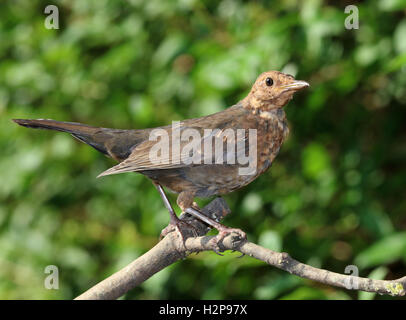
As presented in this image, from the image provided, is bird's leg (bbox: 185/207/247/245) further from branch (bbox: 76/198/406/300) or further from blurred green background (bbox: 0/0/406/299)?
blurred green background (bbox: 0/0/406/299)

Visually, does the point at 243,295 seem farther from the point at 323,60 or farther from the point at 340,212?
the point at 323,60

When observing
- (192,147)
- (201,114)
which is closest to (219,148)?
(192,147)

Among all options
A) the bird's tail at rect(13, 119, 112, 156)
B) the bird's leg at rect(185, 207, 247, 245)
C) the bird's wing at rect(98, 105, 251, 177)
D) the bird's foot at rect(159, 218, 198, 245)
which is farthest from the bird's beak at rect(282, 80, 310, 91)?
the bird's tail at rect(13, 119, 112, 156)

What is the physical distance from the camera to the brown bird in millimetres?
1704

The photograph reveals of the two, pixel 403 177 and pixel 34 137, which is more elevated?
pixel 34 137

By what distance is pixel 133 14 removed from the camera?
3.55 metres

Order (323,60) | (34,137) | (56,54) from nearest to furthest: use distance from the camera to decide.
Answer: (323,60), (56,54), (34,137)

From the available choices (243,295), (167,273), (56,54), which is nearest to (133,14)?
(56,54)

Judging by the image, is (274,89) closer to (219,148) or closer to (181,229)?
(219,148)

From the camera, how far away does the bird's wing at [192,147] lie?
68.1 inches

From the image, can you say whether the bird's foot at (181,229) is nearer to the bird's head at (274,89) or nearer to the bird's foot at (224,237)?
the bird's foot at (224,237)

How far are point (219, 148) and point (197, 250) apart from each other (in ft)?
1.05

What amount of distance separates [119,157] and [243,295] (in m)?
1.62

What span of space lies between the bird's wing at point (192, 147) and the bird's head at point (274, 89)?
9 cm
